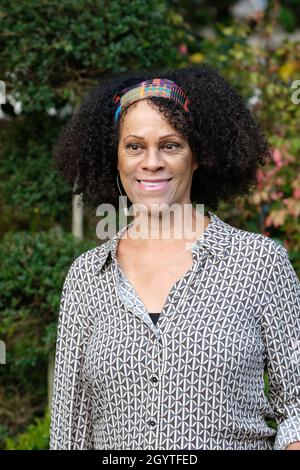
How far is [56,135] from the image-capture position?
4.64 metres

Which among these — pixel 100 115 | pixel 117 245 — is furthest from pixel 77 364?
pixel 100 115

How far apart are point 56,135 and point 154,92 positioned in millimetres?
2138

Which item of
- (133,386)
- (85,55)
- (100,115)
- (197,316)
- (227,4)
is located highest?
(227,4)

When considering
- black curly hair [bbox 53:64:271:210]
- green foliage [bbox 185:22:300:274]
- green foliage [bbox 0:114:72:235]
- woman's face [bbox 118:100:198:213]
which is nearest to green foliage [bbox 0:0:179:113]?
green foliage [bbox 0:114:72:235]

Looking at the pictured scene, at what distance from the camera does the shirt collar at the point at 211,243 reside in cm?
243

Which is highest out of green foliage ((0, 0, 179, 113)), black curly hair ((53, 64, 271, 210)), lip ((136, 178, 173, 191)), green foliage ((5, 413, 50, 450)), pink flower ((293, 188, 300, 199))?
green foliage ((0, 0, 179, 113))

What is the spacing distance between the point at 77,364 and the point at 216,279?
494mm

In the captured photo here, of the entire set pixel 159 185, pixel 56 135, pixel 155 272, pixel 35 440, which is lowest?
pixel 35 440

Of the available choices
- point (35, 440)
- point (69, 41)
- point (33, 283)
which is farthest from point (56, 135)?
point (35, 440)

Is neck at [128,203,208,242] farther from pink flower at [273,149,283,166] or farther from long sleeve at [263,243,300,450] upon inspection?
pink flower at [273,149,283,166]

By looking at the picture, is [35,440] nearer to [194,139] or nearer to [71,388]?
[71,388]

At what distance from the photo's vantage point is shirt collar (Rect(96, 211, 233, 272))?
2434mm

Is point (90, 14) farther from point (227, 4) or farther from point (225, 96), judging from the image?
point (227, 4)

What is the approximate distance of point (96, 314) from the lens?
8.22ft
